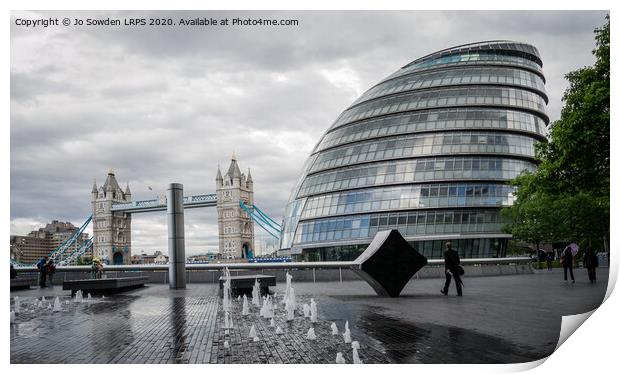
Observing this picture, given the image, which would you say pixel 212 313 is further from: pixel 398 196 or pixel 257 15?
pixel 398 196

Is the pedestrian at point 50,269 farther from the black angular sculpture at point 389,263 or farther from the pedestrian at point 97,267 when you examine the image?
the black angular sculpture at point 389,263

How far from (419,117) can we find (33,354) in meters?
47.0

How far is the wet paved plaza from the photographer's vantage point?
362 inches

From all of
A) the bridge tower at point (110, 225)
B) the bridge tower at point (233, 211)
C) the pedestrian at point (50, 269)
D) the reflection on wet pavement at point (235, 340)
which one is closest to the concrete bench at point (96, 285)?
the reflection on wet pavement at point (235, 340)

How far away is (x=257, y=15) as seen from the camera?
1196 cm

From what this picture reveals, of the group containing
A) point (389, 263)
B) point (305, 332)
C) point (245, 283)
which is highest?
point (389, 263)

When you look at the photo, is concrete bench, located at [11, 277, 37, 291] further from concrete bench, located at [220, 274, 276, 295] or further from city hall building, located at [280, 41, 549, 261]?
city hall building, located at [280, 41, 549, 261]

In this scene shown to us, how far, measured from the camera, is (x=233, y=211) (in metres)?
166

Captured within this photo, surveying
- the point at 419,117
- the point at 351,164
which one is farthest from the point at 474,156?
the point at 351,164

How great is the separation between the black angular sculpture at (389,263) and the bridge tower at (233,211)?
474 feet

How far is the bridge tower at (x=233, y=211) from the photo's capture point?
16488 centimetres

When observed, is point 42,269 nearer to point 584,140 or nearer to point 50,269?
point 50,269

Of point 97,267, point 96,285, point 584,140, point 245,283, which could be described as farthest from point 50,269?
point 584,140

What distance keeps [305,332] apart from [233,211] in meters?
156
